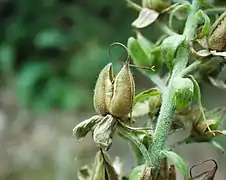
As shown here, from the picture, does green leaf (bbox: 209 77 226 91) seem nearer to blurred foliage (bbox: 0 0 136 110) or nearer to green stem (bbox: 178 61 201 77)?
green stem (bbox: 178 61 201 77)

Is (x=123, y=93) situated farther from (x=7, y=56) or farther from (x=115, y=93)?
(x=7, y=56)

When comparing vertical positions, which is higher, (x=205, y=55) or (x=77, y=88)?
(x=205, y=55)

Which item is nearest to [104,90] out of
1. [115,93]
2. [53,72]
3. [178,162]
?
[115,93]

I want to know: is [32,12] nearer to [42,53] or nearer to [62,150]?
[42,53]

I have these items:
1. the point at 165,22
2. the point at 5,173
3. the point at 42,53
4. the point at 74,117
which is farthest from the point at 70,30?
the point at 165,22

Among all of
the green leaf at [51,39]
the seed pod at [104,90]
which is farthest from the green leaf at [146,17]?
the green leaf at [51,39]
